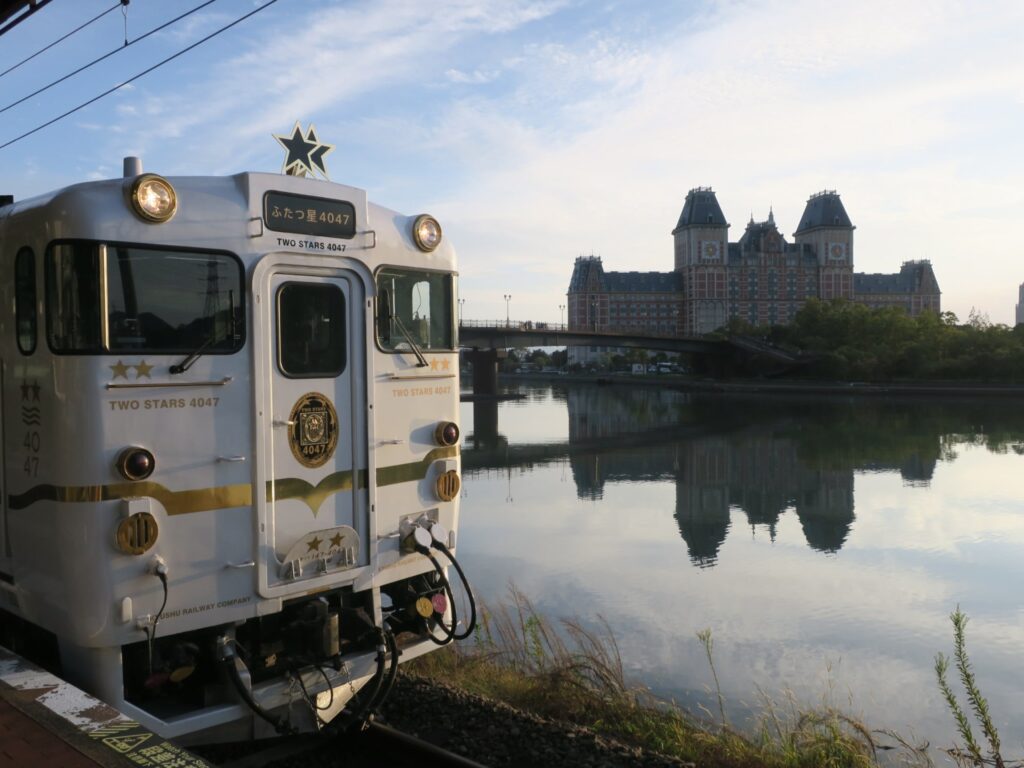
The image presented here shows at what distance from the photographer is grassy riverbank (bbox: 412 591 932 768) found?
658cm

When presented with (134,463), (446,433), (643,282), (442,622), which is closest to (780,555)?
(442,622)

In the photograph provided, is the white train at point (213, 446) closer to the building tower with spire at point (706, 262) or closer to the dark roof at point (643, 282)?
the building tower with spire at point (706, 262)

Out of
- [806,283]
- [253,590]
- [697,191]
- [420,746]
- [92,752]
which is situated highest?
[697,191]

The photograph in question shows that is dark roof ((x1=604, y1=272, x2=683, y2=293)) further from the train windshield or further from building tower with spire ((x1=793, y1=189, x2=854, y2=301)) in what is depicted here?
the train windshield

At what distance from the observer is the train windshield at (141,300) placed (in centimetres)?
484

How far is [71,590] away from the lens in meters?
4.91

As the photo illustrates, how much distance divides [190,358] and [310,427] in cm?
95

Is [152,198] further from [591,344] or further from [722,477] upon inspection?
[591,344]

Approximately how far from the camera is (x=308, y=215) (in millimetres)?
5746

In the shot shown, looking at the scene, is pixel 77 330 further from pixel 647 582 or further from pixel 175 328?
pixel 647 582

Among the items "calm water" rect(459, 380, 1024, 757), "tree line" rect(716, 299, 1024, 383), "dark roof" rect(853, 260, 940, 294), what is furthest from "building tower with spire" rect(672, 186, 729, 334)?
"calm water" rect(459, 380, 1024, 757)

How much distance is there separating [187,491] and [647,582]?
426 inches

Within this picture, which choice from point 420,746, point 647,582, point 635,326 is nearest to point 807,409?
point 647,582

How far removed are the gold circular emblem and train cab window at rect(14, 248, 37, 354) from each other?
1615mm
